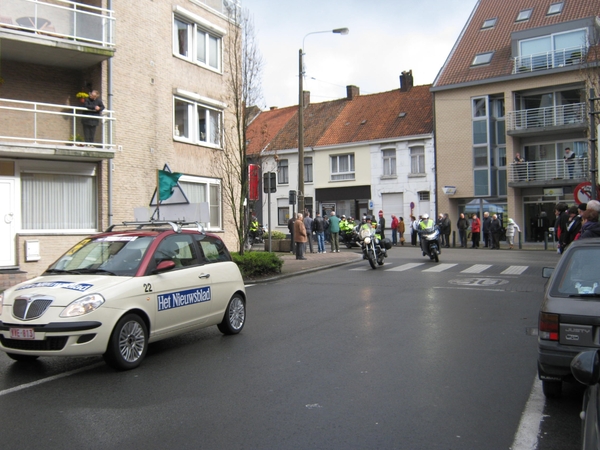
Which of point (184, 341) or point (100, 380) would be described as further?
point (184, 341)

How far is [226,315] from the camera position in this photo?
8.68 metres

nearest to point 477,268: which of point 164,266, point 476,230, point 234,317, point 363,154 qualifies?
point 234,317

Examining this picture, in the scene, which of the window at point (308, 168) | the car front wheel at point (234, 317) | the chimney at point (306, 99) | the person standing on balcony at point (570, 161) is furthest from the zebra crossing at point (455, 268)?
the chimney at point (306, 99)

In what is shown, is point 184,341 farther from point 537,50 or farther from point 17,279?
point 537,50

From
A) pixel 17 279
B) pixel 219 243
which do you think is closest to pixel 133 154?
pixel 17 279

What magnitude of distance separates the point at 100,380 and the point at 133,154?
13292 millimetres

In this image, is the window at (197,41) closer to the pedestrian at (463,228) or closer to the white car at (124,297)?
the white car at (124,297)

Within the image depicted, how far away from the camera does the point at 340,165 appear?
4234cm

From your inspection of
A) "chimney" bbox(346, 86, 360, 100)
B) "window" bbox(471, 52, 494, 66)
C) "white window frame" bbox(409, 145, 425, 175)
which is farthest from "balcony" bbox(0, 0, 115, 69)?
"chimney" bbox(346, 86, 360, 100)

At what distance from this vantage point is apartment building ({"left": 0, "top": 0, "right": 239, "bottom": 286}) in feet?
52.2

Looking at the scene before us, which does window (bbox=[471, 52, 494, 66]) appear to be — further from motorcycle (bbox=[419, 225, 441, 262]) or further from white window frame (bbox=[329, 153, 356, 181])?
motorcycle (bbox=[419, 225, 441, 262])

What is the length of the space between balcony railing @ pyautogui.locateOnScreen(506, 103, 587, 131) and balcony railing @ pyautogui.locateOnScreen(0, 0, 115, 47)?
23.6 metres

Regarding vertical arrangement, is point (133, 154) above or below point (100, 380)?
above

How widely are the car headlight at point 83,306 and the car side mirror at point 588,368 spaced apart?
4893mm
